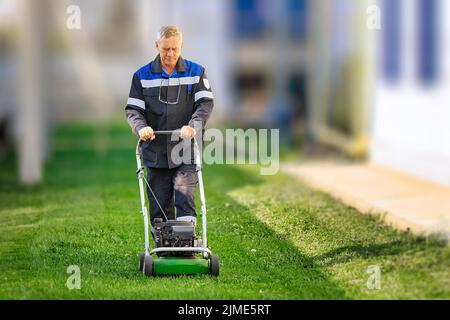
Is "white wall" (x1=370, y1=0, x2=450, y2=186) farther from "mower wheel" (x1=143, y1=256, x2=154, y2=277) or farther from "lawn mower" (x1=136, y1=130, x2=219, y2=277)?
"mower wheel" (x1=143, y1=256, x2=154, y2=277)

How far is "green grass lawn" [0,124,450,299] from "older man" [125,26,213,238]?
0.63 m

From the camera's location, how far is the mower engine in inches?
318

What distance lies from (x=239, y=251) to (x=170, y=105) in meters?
1.20

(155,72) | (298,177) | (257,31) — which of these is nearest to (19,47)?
(298,177)

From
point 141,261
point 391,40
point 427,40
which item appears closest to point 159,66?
point 141,261

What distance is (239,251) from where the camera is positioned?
8.54 metres

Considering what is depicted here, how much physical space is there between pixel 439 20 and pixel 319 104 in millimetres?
8216

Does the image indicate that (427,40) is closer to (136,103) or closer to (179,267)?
(136,103)

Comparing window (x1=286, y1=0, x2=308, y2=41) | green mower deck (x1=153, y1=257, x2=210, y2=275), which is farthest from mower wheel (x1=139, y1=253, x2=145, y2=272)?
window (x1=286, y1=0, x2=308, y2=41)

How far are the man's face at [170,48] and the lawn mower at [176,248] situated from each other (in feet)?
1.62

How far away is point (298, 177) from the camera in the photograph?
14117 mm
